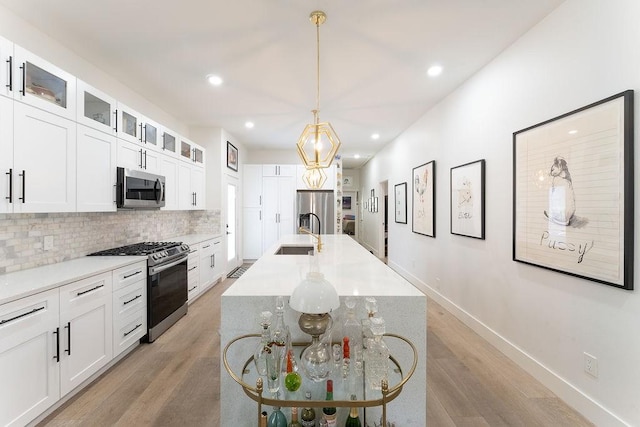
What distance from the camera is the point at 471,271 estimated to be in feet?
10.8

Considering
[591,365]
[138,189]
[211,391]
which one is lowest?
[211,391]

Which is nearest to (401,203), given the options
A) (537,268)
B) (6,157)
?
(537,268)

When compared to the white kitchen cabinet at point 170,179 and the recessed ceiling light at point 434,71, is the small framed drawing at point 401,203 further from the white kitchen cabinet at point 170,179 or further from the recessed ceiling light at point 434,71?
the white kitchen cabinet at point 170,179

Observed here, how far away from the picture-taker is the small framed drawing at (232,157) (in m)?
5.79

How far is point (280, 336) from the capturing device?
112cm

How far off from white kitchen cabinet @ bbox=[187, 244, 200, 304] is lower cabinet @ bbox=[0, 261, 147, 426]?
1.26 m

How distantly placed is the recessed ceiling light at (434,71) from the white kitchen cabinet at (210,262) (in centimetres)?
367

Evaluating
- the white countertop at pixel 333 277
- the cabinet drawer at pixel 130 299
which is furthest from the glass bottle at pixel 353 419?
the cabinet drawer at pixel 130 299

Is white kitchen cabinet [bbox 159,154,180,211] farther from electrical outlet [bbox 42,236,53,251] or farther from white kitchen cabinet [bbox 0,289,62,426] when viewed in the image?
white kitchen cabinet [bbox 0,289,62,426]

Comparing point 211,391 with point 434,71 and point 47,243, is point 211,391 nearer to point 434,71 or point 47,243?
point 47,243

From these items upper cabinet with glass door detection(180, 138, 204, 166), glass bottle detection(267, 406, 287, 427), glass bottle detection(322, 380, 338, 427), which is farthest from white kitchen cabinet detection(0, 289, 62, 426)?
upper cabinet with glass door detection(180, 138, 204, 166)

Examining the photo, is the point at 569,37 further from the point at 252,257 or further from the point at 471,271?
the point at 252,257

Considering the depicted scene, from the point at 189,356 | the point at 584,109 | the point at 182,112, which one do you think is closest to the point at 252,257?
the point at 182,112

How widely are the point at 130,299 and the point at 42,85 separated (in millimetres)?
1765
